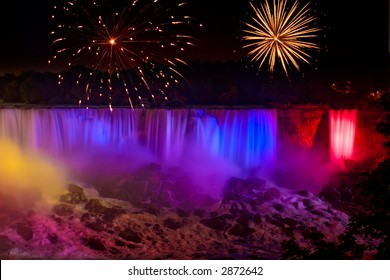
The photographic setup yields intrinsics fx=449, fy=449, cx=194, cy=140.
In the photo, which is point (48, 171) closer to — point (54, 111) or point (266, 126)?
point (54, 111)

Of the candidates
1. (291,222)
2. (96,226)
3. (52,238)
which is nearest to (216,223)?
(291,222)

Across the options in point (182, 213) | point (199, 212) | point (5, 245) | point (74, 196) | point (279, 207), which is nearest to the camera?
point (5, 245)

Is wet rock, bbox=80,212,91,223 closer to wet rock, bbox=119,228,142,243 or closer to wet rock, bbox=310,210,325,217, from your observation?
wet rock, bbox=119,228,142,243

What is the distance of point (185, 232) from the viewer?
13.0m

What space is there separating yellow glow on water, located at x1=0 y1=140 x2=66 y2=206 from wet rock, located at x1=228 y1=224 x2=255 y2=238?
20.3 ft

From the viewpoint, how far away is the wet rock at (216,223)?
13.3 meters

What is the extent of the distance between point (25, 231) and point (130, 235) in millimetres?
2886

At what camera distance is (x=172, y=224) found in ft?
43.9

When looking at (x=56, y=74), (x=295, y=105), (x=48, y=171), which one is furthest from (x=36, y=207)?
(x=295, y=105)

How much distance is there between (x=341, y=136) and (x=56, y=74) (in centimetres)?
1289

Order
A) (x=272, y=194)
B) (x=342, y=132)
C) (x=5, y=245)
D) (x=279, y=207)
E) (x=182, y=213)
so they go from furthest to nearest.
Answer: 1. (x=342, y=132)
2. (x=272, y=194)
3. (x=279, y=207)
4. (x=182, y=213)
5. (x=5, y=245)

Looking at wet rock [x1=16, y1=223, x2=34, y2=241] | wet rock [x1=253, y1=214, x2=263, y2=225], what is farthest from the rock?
wet rock [x1=16, y1=223, x2=34, y2=241]

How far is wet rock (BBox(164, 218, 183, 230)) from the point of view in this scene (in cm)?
1326

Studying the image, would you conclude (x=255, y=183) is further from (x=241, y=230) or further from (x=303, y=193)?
(x=241, y=230)
